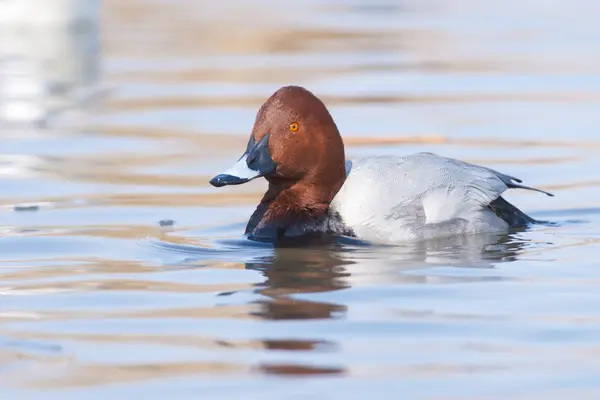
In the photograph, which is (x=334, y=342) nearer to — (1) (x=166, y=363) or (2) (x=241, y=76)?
(1) (x=166, y=363)

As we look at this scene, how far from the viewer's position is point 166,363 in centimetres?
395

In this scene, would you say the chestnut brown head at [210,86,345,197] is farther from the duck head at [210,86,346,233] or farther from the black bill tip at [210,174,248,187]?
the black bill tip at [210,174,248,187]

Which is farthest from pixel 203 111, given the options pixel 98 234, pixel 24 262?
pixel 24 262

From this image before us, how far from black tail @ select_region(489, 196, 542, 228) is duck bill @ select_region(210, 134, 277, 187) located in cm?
104

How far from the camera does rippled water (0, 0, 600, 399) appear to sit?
153 inches

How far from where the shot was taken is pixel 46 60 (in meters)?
13.3

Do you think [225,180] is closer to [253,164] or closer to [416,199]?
[253,164]

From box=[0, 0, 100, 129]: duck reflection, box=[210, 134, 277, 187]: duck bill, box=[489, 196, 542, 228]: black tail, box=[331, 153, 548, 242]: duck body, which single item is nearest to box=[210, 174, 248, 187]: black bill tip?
box=[210, 134, 277, 187]: duck bill

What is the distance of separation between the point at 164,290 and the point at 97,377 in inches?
46.9

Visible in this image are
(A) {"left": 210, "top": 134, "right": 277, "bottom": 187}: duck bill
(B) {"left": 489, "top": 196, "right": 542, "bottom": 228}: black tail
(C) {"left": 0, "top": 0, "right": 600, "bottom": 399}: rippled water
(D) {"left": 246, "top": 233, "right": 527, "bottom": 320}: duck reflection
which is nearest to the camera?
(C) {"left": 0, "top": 0, "right": 600, "bottom": 399}: rippled water

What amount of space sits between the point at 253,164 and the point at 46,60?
780 cm

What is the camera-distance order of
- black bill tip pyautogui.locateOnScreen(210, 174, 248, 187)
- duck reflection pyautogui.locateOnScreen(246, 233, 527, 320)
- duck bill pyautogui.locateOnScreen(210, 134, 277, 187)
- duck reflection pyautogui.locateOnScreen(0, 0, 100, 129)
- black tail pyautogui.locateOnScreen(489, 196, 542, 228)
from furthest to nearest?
duck reflection pyautogui.locateOnScreen(0, 0, 100, 129), black tail pyautogui.locateOnScreen(489, 196, 542, 228), duck bill pyautogui.locateOnScreen(210, 134, 277, 187), black bill tip pyautogui.locateOnScreen(210, 174, 248, 187), duck reflection pyautogui.locateOnScreen(246, 233, 527, 320)

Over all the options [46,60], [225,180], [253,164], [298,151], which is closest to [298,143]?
[298,151]

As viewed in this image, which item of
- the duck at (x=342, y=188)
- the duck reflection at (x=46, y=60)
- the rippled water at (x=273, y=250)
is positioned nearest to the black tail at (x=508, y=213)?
the duck at (x=342, y=188)
